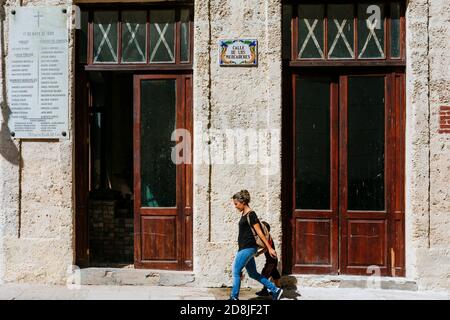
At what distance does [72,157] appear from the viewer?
7.30 m

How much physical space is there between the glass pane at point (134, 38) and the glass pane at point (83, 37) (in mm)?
520

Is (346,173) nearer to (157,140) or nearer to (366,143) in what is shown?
(366,143)

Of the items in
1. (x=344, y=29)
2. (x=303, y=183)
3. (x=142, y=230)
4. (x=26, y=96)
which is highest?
(x=344, y=29)

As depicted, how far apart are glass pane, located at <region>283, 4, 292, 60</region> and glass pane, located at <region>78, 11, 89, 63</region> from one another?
8.80 ft

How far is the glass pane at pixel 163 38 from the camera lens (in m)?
7.41

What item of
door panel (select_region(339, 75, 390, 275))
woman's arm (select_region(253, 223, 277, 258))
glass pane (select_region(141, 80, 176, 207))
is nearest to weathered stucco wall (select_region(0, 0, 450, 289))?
door panel (select_region(339, 75, 390, 275))

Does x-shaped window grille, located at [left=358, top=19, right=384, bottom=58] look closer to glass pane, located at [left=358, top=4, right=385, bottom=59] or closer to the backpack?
glass pane, located at [left=358, top=4, right=385, bottom=59]

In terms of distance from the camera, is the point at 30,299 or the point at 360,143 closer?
the point at 30,299

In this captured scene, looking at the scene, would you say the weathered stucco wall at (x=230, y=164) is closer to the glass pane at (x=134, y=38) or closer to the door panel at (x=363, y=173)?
the door panel at (x=363, y=173)

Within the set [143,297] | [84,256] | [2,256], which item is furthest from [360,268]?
[2,256]

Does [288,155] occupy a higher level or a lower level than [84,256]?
higher

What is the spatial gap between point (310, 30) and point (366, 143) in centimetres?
168
